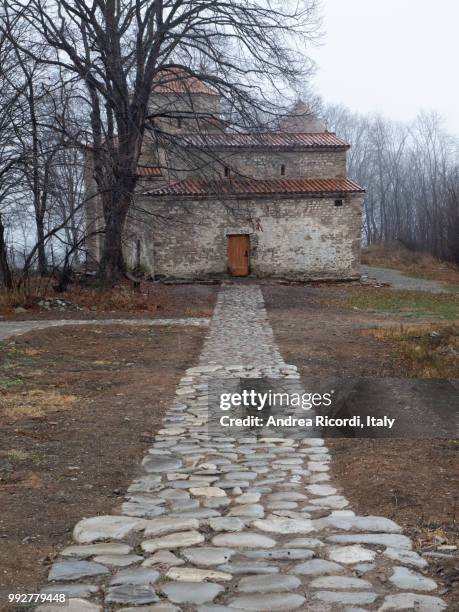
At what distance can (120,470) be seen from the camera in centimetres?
549

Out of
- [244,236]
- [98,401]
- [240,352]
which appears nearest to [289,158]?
[244,236]

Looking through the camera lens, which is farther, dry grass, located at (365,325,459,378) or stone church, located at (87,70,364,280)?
stone church, located at (87,70,364,280)

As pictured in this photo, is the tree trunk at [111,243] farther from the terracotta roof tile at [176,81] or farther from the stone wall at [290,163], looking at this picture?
the stone wall at [290,163]

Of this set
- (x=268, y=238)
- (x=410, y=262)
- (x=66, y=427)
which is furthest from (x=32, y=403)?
(x=410, y=262)

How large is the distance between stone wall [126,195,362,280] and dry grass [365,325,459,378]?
13.7 meters

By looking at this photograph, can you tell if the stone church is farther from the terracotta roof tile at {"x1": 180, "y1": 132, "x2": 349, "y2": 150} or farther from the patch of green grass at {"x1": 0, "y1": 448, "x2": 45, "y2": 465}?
the patch of green grass at {"x1": 0, "y1": 448, "x2": 45, "y2": 465}

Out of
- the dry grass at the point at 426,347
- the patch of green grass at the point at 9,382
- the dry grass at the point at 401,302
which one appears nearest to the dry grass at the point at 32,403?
the patch of green grass at the point at 9,382

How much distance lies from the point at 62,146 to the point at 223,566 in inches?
582

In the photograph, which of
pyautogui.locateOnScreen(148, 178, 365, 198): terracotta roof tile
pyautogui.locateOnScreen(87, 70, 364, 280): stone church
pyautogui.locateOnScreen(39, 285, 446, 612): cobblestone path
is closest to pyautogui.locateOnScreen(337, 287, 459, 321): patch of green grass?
pyautogui.locateOnScreen(87, 70, 364, 280): stone church

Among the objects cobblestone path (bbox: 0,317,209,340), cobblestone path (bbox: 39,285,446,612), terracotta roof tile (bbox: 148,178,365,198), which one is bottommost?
cobblestone path (bbox: 39,285,446,612)

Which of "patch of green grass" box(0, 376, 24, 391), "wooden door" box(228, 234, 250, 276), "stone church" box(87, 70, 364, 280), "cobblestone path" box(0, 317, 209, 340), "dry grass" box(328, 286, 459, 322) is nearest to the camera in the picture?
"patch of green grass" box(0, 376, 24, 391)

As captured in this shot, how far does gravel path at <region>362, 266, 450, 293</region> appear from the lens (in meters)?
26.6

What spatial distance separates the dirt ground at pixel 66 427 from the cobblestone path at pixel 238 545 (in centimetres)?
21

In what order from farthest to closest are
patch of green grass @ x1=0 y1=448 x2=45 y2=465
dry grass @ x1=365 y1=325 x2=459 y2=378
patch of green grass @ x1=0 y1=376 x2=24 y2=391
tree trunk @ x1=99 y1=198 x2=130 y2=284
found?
tree trunk @ x1=99 y1=198 x2=130 y2=284
dry grass @ x1=365 y1=325 x2=459 y2=378
patch of green grass @ x1=0 y1=376 x2=24 y2=391
patch of green grass @ x1=0 y1=448 x2=45 y2=465
